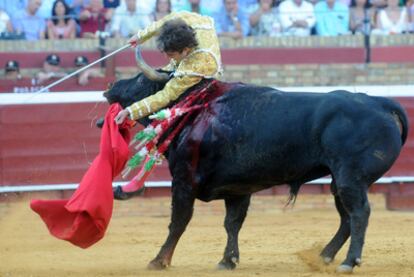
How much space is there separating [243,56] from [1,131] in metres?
3.26

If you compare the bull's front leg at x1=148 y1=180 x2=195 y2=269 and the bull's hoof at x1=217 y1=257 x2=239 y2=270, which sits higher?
the bull's front leg at x1=148 y1=180 x2=195 y2=269

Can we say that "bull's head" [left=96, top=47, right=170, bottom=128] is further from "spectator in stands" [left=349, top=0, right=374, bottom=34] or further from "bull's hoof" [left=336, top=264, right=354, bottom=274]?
"spectator in stands" [left=349, top=0, right=374, bottom=34]

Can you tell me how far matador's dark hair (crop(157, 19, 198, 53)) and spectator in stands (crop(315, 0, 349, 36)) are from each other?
6419mm

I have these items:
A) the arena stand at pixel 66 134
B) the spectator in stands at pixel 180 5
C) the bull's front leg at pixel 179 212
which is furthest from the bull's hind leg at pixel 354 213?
the spectator in stands at pixel 180 5

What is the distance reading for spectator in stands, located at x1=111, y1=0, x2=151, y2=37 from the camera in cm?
1327

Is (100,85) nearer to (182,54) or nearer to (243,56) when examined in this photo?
(243,56)

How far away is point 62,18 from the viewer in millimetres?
13211

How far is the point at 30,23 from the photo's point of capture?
13.2m

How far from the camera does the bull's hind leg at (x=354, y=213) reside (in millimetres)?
7176

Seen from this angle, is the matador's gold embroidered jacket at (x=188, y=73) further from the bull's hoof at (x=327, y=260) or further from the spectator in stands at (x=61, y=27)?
the spectator in stands at (x=61, y=27)

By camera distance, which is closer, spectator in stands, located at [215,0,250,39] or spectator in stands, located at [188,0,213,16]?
spectator in stands, located at [188,0,213,16]

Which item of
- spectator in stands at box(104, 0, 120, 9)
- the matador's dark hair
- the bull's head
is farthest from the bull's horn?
spectator in stands at box(104, 0, 120, 9)

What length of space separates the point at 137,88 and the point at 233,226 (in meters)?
1.18

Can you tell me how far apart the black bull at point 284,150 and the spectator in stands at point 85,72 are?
14.6 ft
